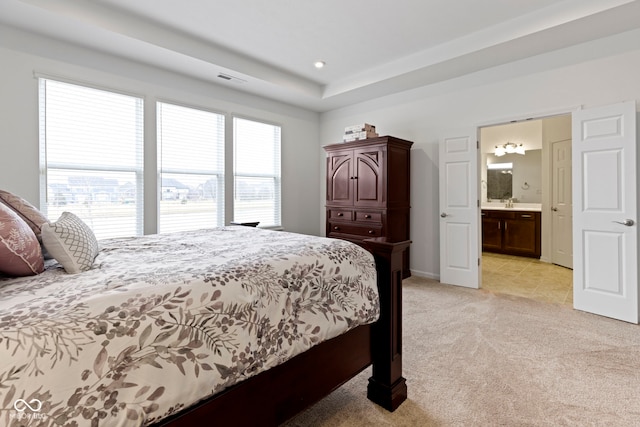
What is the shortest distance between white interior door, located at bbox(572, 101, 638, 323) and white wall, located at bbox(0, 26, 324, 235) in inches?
148

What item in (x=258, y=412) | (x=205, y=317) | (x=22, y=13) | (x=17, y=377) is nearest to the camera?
(x=17, y=377)

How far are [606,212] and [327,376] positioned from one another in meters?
3.21

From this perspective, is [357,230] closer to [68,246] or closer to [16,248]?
[68,246]

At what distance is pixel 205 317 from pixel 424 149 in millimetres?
4089

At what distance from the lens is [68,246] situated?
4.25ft

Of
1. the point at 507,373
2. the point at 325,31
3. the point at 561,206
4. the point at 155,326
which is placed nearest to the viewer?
the point at 155,326

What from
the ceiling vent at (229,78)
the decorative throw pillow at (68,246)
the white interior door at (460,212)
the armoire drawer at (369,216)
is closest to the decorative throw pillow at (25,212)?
the decorative throw pillow at (68,246)

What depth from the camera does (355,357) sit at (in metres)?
1.68

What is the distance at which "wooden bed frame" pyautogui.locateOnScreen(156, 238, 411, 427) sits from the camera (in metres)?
1.12

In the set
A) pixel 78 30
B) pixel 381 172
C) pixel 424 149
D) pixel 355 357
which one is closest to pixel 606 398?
pixel 355 357

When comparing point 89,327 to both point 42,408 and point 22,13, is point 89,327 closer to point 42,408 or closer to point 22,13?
point 42,408

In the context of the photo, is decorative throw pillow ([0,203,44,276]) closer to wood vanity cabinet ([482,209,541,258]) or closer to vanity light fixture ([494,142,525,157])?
wood vanity cabinet ([482,209,541,258])

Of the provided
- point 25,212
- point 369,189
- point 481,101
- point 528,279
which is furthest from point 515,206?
point 25,212

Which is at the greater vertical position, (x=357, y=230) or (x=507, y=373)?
(x=357, y=230)
